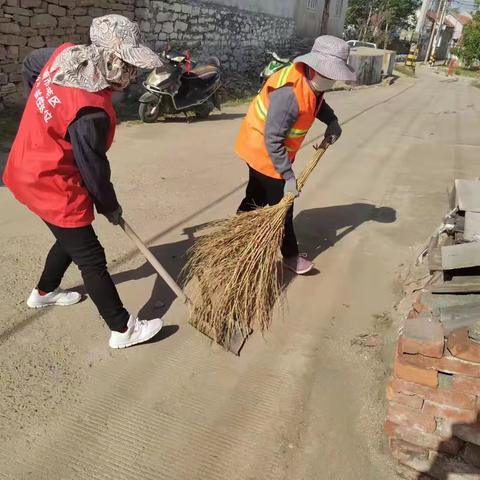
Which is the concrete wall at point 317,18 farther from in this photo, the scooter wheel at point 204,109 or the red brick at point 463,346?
the red brick at point 463,346

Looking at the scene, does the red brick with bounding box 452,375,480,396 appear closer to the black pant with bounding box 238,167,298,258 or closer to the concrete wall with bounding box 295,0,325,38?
the black pant with bounding box 238,167,298,258

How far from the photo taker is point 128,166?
5832 mm

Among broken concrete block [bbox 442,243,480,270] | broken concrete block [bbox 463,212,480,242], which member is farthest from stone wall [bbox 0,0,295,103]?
broken concrete block [bbox 442,243,480,270]

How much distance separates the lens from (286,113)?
9.55ft

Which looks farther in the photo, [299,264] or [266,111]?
[299,264]

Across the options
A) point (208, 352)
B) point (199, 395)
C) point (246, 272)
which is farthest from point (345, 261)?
point (199, 395)

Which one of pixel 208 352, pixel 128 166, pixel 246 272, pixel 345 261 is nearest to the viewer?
pixel 208 352

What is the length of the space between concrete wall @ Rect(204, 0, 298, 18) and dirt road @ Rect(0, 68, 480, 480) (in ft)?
31.4

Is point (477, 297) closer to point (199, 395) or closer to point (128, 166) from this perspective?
point (199, 395)

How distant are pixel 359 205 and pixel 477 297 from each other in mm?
3142

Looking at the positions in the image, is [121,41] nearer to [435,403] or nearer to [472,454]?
[435,403]

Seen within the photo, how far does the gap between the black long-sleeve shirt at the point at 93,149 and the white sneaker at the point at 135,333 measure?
70 centimetres

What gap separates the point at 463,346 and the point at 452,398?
23 cm

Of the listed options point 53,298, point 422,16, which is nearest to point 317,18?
point 53,298
